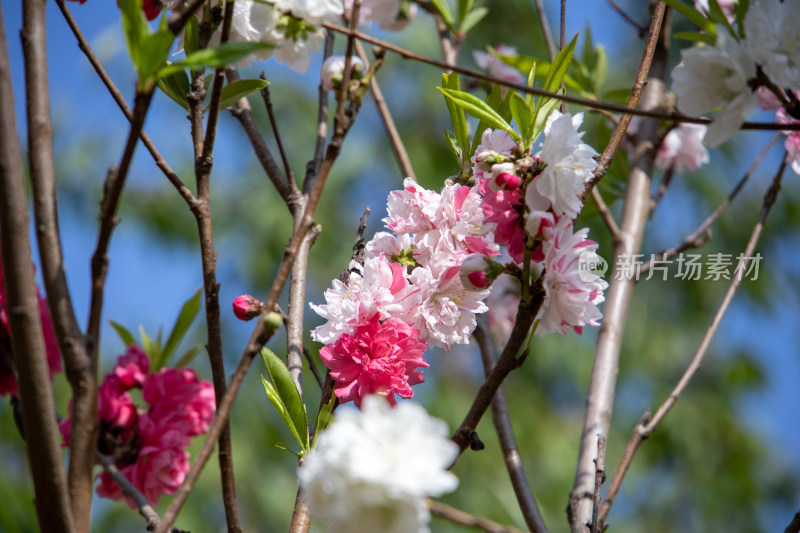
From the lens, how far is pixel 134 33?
55cm

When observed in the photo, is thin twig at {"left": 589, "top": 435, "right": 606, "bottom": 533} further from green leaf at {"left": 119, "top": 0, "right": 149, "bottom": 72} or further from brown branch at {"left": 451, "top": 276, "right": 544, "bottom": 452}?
green leaf at {"left": 119, "top": 0, "right": 149, "bottom": 72}

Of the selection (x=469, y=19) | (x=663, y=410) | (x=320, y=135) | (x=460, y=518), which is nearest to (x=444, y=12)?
(x=469, y=19)

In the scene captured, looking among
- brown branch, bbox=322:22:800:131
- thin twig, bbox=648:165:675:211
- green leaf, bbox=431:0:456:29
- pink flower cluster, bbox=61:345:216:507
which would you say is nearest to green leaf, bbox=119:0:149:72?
brown branch, bbox=322:22:800:131

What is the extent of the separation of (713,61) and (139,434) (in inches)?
34.2

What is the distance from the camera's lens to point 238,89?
28.7 inches

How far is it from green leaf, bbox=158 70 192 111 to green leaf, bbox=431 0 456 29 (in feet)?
2.37

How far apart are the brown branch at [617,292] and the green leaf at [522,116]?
8cm

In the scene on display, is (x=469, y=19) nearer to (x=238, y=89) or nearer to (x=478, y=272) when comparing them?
(x=238, y=89)

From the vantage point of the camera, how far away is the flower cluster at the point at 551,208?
0.60 metres

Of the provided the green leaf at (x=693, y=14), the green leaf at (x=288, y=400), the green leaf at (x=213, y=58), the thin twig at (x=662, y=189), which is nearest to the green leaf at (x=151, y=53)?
the green leaf at (x=213, y=58)

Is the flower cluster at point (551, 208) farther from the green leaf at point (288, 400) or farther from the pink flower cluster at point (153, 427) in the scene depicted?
the pink flower cluster at point (153, 427)

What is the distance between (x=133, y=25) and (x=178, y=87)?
22 centimetres

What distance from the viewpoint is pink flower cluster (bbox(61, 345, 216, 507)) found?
98 centimetres

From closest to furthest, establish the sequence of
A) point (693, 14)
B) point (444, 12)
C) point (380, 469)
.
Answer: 1. point (380, 469)
2. point (693, 14)
3. point (444, 12)
